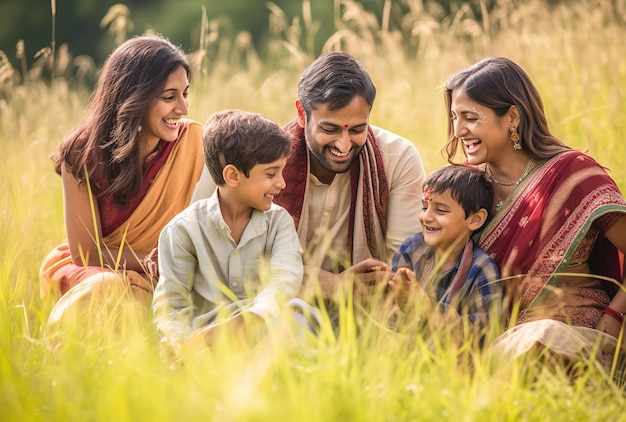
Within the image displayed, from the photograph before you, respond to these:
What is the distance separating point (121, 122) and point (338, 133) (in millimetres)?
996

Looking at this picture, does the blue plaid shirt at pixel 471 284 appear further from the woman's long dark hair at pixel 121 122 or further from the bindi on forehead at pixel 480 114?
the woman's long dark hair at pixel 121 122

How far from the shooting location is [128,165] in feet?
12.7

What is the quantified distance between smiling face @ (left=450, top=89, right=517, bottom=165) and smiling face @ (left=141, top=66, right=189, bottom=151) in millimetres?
1229

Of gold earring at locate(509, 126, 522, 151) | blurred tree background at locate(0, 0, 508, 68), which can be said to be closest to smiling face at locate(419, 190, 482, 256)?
gold earring at locate(509, 126, 522, 151)

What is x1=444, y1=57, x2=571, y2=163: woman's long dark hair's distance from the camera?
3.43 meters

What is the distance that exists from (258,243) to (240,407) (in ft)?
4.62

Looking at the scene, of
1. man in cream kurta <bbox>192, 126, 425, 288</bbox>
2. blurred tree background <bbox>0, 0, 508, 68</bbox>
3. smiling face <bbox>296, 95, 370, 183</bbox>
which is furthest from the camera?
blurred tree background <bbox>0, 0, 508, 68</bbox>

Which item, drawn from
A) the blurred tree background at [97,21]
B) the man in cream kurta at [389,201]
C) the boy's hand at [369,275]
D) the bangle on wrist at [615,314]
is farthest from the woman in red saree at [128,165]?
the blurred tree background at [97,21]

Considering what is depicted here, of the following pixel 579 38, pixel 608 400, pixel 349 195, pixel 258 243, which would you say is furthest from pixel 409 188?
A: pixel 579 38

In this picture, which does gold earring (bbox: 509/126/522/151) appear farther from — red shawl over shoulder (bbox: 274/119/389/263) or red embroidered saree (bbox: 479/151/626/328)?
red shawl over shoulder (bbox: 274/119/389/263)

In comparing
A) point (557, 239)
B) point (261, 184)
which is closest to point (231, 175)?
point (261, 184)

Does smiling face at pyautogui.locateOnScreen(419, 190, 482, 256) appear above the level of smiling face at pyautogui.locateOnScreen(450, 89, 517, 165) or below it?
below

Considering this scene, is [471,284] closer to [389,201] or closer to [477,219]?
→ [477,219]

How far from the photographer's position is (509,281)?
3314mm
